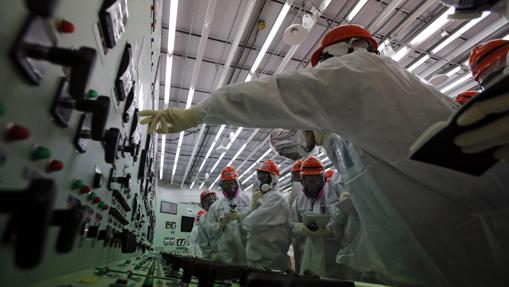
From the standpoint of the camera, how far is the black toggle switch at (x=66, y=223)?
52 centimetres

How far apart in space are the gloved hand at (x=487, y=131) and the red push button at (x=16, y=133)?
990 millimetres

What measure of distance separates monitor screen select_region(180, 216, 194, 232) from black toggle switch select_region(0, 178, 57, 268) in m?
11.6

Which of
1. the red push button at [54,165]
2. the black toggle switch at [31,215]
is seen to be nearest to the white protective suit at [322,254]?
the red push button at [54,165]

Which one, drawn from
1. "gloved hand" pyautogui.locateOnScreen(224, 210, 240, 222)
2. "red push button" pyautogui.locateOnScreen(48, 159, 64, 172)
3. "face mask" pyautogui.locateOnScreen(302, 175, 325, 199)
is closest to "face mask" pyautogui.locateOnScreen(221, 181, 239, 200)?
"gloved hand" pyautogui.locateOnScreen(224, 210, 240, 222)

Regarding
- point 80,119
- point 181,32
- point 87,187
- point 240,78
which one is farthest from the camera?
point 240,78

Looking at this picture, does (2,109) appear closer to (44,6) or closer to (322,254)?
(44,6)

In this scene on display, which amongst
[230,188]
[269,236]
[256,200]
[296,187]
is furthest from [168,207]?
[269,236]

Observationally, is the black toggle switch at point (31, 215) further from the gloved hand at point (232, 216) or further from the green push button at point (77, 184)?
the gloved hand at point (232, 216)

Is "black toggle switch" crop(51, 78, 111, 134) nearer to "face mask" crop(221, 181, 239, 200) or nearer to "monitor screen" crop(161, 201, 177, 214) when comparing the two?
"face mask" crop(221, 181, 239, 200)

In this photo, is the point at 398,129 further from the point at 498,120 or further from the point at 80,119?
the point at 80,119

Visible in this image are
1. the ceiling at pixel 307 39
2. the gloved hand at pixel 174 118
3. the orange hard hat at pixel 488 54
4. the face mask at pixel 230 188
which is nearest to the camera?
the gloved hand at pixel 174 118

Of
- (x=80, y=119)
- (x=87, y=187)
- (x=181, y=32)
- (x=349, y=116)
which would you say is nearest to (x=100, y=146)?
(x=87, y=187)

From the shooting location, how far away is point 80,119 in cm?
85

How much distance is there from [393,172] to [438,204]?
8.1 inches
